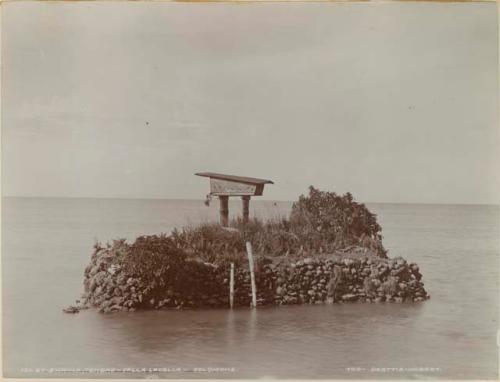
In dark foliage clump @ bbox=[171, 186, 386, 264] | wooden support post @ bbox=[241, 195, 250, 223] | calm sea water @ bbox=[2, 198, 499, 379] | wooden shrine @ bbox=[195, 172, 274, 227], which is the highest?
wooden shrine @ bbox=[195, 172, 274, 227]

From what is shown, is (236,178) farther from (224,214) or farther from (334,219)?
(334,219)

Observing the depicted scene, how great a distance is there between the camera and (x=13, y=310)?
17.6m

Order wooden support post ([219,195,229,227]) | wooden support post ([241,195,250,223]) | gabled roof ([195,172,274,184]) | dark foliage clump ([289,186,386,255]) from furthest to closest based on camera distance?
dark foliage clump ([289,186,386,255]), wooden support post ([219,195,229,227]), wooden support post ([241,195,250,223]), gabled roof ([195,172,274,184])

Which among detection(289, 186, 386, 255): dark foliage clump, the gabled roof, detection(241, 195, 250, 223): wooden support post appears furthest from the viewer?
detection(289, 186, 386, 255): dark foliage clump

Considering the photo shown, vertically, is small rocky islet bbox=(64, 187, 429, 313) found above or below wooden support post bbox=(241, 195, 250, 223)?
below

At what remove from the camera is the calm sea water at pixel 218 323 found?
16.5 meters

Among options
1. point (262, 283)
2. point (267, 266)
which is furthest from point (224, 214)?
point (262, 283)

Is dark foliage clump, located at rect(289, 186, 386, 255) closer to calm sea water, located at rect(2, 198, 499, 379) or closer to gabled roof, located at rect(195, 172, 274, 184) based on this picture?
gabled roof, located at rect(195, 172, 274, 184)

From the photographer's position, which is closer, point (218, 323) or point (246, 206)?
point (218, 323)

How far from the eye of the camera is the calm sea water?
651 inches

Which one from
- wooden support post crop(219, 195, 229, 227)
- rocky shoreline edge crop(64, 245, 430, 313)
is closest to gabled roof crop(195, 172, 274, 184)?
wooden support post crop(219, 195, 229, 227)

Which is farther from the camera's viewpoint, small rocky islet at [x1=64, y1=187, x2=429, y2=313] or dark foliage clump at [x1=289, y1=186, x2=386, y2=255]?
dark foliage clump at [x1=289, y1=186, x2=386, y2=255]

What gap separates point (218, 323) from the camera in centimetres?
1800

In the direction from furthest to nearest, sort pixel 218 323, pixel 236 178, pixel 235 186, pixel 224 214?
pixel 224 214 < pixel 235 186 < pixel 236 178 < pixel 218 323
